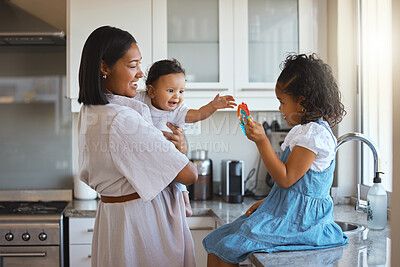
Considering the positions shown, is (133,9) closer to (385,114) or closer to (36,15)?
(36,15)

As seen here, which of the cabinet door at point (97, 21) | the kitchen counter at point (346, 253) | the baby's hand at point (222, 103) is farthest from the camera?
the cabinet door at point (97, 21)

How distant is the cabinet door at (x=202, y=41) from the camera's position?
8.82 feet

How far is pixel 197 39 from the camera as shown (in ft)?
8.92

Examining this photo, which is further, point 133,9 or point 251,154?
point 251,154

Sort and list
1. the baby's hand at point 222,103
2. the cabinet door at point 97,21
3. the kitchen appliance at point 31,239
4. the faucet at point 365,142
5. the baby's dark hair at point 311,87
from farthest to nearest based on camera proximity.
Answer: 1. the cabinet door at point 97,21
2. the kitchen appliance at point 31,239
3. the faucet at point 365,142
4. the baby's hand at point 222,103
5. the baby's dark hair at point 311,87

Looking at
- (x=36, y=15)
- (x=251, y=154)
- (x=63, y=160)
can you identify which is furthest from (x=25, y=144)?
(x=251, y=154)

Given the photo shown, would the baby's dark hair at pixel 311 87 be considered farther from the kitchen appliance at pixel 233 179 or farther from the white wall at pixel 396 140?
the kitchen appliance at pixel 233 179

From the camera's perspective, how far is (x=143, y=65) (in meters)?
2.64

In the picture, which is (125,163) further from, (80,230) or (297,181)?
(80,230)

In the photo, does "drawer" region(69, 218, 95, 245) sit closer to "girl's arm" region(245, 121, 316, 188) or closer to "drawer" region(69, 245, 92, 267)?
"drawer" region(69, 245, 92, 267)

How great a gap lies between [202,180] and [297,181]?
1.44 metres

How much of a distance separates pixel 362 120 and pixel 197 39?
40.2 inches

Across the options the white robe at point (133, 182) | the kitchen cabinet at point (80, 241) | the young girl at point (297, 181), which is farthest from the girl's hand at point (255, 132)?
the kitchen cabinet at point (80, 241)

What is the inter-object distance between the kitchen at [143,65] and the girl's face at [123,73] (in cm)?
119
